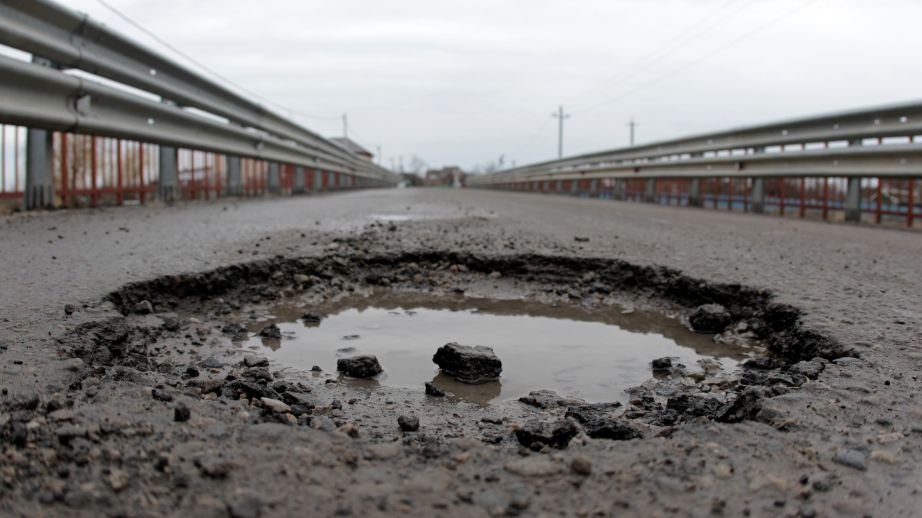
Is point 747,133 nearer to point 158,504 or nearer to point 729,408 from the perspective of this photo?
point 729,408

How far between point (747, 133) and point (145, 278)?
27.2 ft

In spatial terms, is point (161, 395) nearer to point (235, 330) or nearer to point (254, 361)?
point (254, 361)

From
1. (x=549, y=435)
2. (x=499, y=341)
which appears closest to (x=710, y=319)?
(x=499, y=341)

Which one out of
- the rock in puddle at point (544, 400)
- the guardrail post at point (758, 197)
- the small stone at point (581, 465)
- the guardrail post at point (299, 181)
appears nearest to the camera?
the small stone at point (581, 465)

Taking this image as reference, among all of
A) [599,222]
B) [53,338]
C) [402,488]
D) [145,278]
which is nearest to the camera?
[402,488]

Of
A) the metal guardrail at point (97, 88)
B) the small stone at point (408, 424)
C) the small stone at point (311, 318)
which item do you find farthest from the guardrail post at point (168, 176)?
the small stone at point (408, 424)

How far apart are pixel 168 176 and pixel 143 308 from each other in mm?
5056

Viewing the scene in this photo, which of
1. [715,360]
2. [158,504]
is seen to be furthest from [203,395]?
[715,360]

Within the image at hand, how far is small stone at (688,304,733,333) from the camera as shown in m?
3.15

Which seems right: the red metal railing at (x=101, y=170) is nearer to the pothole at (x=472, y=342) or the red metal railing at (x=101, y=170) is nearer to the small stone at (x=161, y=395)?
the pothole at (x=472, y=342)

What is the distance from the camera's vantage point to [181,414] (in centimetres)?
158

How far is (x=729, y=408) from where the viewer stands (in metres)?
1.90

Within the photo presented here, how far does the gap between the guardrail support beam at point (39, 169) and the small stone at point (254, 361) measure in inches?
138

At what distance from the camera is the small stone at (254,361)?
96.7 inches
